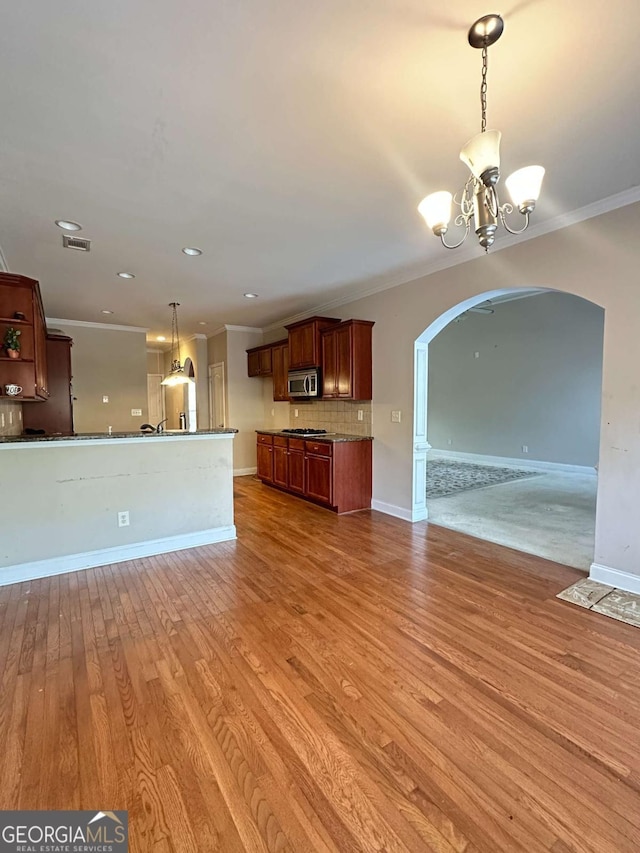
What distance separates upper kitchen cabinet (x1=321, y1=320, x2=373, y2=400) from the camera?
193 inches

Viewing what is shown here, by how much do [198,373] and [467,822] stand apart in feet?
26.1

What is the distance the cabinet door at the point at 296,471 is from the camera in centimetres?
548

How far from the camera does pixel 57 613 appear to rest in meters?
2.60

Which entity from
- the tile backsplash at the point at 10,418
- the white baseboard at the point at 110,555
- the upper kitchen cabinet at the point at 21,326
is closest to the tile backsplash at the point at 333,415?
the white baseboard at the point at 110,555

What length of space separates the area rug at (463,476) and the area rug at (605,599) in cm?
284

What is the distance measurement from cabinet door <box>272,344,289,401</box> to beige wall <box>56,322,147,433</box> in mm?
2810

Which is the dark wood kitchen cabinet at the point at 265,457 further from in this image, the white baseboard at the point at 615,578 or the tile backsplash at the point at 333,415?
the white baseboard at the point at 615,578

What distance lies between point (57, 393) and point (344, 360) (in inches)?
166

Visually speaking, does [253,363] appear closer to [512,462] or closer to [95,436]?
[95,436]

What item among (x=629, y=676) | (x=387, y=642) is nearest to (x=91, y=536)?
(x=387, y=642)

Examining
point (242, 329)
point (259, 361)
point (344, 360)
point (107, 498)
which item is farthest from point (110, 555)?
point (242, 329)

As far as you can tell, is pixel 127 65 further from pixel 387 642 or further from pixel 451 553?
pixel 451 553

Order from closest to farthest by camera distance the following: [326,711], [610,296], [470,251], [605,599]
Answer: [326,711]
[605,599]
[610,296]
[470,251]

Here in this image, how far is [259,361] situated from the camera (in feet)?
23.2
